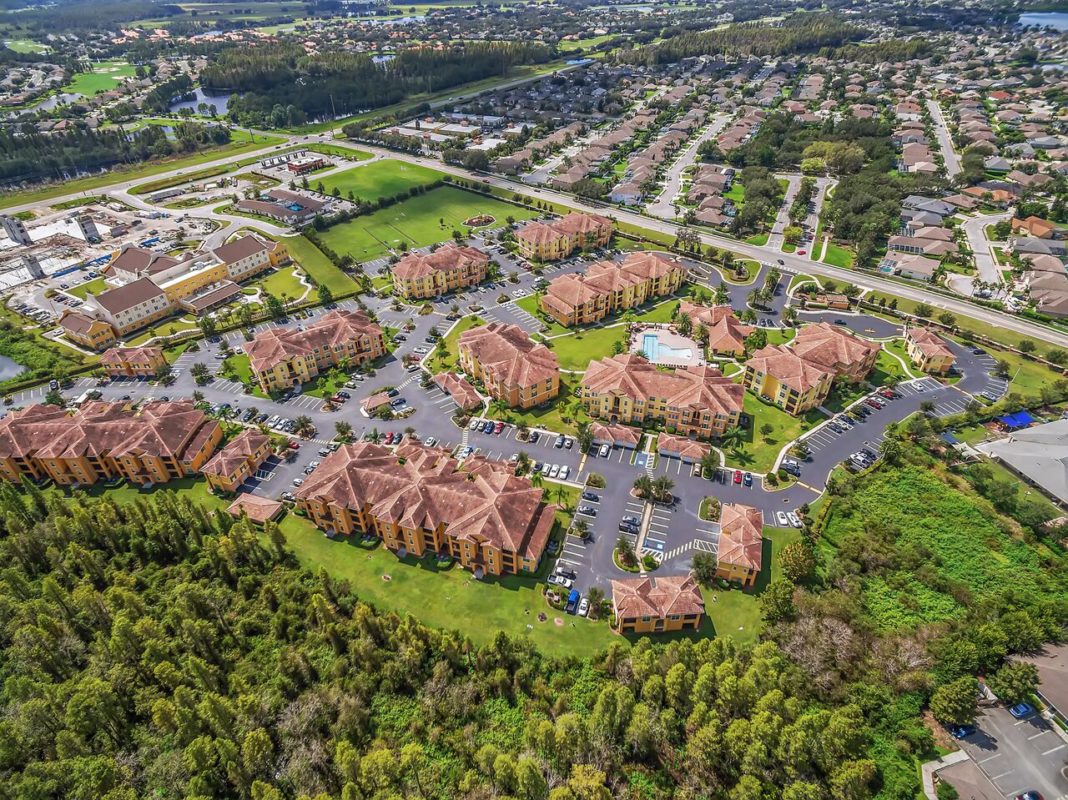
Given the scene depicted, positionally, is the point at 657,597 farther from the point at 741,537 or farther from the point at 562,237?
the point at 562,237

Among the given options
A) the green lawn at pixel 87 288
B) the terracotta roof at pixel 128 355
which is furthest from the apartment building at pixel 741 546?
the green lawn at pixel 87 288

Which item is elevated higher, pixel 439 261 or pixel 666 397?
pixel 439 261

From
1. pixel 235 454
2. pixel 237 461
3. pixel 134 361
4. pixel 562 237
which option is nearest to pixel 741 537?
pixel 237 461

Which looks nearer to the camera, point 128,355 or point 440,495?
point 440,495

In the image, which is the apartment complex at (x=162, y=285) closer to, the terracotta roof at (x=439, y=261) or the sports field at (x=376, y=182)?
the terracotta roof at (x=439, y=261)

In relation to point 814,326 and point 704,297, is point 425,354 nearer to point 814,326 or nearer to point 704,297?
point 704,297

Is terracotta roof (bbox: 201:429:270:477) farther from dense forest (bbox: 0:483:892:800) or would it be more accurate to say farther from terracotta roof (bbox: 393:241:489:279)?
terracotta roof (bbox: 393:241:489:279)
